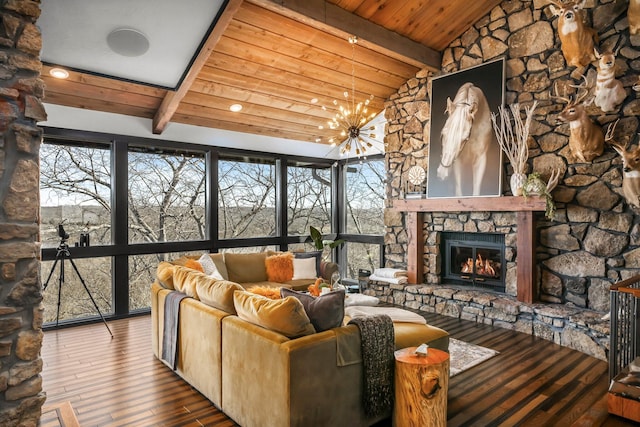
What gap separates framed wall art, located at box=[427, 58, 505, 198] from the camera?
17.9 ft

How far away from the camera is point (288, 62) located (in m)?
5.47

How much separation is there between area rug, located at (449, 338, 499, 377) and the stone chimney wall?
4.40 ft

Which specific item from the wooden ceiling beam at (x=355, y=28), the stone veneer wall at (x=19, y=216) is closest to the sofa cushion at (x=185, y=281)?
the stone veneer wall at (x=19, y=216)

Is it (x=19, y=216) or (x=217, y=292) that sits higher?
(x=19, y=216)

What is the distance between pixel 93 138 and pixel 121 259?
1744mm

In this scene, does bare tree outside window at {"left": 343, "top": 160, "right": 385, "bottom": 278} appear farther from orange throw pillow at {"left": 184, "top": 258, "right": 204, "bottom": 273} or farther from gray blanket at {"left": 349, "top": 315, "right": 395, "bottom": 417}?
gray blanket at {"left": 349, "top": 315, "right": 395, "bottom": 417}

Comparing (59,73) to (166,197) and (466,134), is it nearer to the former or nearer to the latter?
(166,197)

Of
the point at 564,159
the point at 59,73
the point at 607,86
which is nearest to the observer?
the point at 607,86

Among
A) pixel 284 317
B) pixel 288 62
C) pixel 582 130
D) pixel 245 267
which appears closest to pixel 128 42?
pixel 288 62

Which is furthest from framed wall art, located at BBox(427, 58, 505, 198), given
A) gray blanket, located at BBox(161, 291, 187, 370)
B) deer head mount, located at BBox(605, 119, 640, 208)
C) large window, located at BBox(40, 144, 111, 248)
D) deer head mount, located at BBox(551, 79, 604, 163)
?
large window, located at BBox(40, 144, 111, 248)

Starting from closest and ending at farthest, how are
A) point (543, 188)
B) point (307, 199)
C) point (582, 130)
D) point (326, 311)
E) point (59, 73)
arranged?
point (326, 311)
point (582, 130)
point (59, 73)
point (543, 188)
point (307, 199)

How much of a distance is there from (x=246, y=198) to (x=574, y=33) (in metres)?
5.34

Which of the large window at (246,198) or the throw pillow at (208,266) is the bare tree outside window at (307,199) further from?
the throw pillow at (208,266)

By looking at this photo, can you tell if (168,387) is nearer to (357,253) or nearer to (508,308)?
(508,308)
